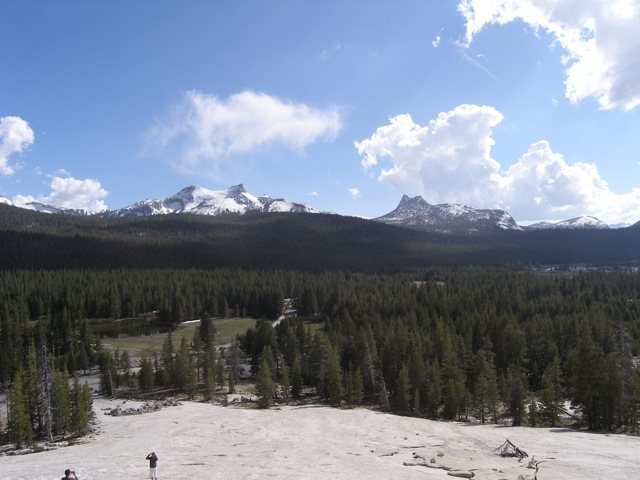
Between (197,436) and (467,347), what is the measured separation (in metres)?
56.1

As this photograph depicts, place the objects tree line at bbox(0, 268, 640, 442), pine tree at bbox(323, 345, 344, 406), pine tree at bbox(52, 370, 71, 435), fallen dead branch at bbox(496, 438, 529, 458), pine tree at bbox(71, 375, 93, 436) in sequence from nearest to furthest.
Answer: fallen dead branch at bbox(496, 438, 529, 458)
pine tree at bbox(71, 375, 93, 436)
pine tree at bbox(52, 370, 71, 435)
tree line at bbox(0, 268, 640, 442)
pine tree at bbox(323, 345, 344, 406)

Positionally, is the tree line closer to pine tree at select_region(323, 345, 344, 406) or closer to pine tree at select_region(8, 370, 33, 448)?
pine tree at select_region(323, 345, 344, 406)

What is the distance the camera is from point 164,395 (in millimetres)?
85812

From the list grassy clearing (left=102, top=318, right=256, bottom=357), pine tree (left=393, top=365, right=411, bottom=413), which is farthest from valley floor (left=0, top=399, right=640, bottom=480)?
grassy clearing (left=102, top=318, right=256, bottom=357)

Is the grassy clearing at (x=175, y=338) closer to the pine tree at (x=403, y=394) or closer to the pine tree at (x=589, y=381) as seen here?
the pine tree at (x=403, y=394)

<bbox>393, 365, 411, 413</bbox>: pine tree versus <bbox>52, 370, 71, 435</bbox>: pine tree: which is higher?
<bbox>52, 370, 71, 435</bbox>: pine tree

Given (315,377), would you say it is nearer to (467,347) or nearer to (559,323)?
(467,347)

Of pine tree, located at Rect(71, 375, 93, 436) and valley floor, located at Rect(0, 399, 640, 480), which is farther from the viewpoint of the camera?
pine tree, located at Rect(71, 375, 93, 436)

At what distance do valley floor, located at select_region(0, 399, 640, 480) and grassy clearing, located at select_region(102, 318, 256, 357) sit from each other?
62.7 m

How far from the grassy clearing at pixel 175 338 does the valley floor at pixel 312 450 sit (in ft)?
206

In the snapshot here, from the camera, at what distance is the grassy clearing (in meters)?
124

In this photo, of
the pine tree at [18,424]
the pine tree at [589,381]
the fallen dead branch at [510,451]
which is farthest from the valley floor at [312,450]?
the pine tree at [18,424]

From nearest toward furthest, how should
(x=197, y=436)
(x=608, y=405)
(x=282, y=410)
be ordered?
(x=197, y=436) → (x=608, y=405) → (x=282, y=410)

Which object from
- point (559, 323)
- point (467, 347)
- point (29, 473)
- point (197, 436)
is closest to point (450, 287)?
point (559, 323)
